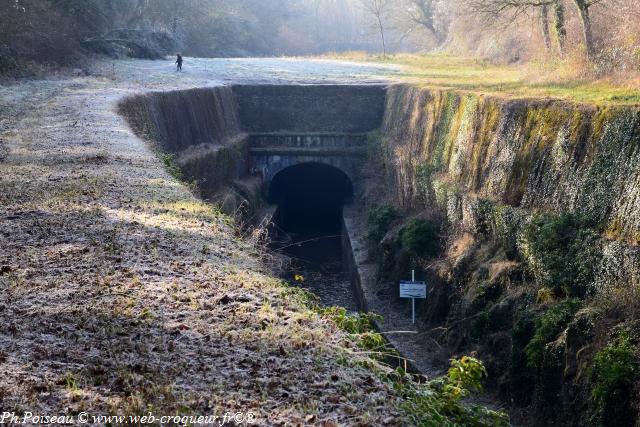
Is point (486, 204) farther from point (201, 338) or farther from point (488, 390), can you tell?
point (201, 338)

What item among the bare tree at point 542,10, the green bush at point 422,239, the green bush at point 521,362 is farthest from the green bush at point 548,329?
the bare tree at point 542,10

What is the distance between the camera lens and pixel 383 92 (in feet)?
118

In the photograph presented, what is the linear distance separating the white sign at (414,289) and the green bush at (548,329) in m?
6.41

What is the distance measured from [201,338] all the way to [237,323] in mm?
493

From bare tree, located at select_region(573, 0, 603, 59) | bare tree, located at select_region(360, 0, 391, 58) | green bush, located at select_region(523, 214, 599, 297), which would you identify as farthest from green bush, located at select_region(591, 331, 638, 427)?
bare tree, located at select_region(360, 0, 391, 58)

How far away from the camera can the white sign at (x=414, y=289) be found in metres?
18.8

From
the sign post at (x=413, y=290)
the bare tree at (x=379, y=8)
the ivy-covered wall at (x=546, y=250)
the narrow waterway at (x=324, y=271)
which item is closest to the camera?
the ivy-covered wall at (x=546, y=250)

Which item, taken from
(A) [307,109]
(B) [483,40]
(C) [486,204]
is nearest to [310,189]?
(A) [307,109]

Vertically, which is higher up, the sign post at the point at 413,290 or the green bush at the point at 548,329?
the green bush at the point at 548,329

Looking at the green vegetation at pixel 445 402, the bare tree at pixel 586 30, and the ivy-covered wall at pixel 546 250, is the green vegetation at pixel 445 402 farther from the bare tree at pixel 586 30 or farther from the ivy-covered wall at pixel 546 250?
the bare tree at pixel 586 30

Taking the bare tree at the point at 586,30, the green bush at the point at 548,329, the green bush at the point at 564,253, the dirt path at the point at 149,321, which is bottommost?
the green bush at the point at 548,329

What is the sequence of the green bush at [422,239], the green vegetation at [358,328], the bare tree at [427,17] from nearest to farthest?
1. the green vegetation at [358,328]
2. the green bush at [422,239]
3. the bare tree at [427,17]

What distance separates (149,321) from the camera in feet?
23.5

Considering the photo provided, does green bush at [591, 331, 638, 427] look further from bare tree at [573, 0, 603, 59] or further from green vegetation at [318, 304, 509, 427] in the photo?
bare tree at [573, 0, 603, 59]
